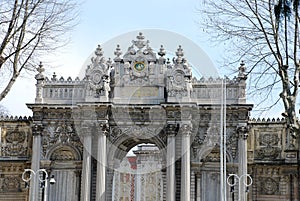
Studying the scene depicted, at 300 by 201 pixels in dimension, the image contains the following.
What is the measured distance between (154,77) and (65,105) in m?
5.97

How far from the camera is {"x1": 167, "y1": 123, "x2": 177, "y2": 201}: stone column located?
38.4m

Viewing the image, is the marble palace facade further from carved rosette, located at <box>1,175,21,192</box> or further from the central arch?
the central arch

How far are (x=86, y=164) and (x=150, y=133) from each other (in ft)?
14.9

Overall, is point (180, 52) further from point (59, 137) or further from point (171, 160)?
point (59, 137)

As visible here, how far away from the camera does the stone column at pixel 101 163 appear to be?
38.6 meters

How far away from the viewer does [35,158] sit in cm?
3966

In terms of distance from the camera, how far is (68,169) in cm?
4094

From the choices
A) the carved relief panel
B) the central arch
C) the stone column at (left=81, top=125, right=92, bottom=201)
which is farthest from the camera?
the central arch

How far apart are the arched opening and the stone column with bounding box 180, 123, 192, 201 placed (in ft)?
74.4

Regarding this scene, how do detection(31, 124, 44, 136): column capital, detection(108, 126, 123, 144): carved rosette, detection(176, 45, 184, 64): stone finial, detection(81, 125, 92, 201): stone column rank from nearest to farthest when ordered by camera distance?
detection(81, 125, 92, 201): stone column
detection(31, 124, 44, 136): column capital
detection(108, 126, 123, 144): carved rosette
detection(176, 45, 184, 64): stone finial

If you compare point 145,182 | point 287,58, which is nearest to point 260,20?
point 287,58

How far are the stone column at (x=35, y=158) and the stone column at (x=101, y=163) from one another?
391cm

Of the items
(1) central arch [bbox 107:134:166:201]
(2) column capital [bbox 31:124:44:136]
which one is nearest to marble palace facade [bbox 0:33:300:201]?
(2) column capital [bbox 31:124:44:136]

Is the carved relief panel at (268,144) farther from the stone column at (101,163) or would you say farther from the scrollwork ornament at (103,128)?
the stone column at (101,163)
